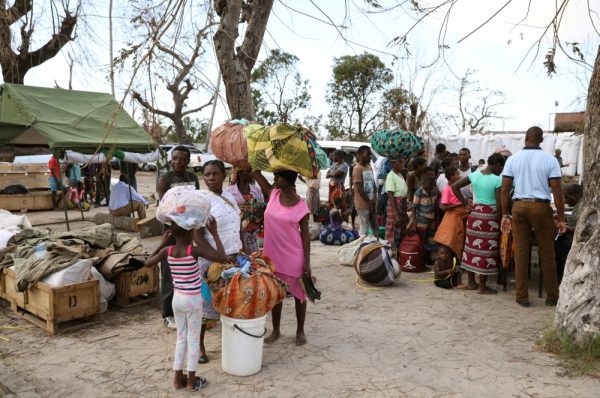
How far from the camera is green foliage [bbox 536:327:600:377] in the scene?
385cm

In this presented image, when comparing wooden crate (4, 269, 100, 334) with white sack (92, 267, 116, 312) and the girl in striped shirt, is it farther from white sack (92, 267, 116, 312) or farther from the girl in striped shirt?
the girl in striped shirt

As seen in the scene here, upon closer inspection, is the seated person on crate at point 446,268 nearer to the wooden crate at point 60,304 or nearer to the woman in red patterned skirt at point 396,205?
the woman in red patterned skirt at point 396,205

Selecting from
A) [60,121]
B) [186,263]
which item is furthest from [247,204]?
[60,121]

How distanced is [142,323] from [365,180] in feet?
14.0

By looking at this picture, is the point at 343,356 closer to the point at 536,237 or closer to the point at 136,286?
the point at 136,286

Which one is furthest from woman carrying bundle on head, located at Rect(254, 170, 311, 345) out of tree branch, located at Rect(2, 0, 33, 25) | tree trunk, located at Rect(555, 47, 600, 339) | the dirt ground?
tree branch, located at Rect(2, 0, 33, 25)

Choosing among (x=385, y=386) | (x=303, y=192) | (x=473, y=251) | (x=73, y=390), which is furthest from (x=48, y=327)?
(x=303, y=192)

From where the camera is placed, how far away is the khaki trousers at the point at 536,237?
521 cm

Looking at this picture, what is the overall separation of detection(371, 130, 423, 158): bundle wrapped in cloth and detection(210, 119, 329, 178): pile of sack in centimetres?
312

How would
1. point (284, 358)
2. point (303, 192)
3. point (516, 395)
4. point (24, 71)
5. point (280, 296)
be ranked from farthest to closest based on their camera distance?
1. point (303, 192)
2. point (24, 71)
3. point (284, 358)
4. point (280, 296)
5. point (516, 395)

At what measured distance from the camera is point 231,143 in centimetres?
453

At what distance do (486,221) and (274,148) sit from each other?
10.6ft

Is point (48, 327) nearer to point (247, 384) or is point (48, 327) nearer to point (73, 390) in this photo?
point (73, 390)

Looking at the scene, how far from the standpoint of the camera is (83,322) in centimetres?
490
